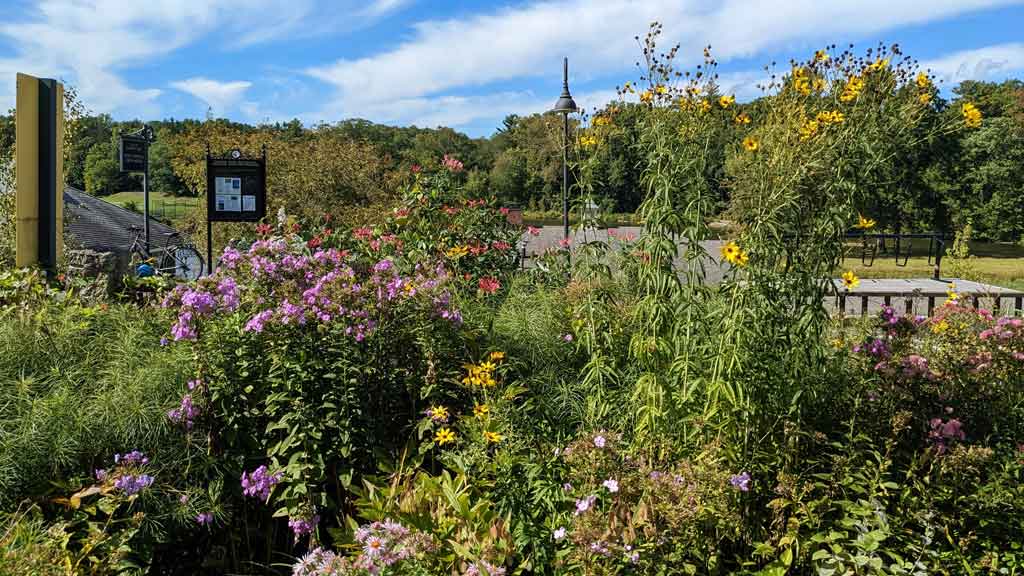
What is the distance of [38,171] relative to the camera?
5520 mm

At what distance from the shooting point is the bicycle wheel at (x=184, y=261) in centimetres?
1098

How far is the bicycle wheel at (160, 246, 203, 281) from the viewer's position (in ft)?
36.0

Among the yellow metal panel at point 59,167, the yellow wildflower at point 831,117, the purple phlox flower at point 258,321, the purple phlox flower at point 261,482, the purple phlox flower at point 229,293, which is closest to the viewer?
the yellow wildflower at point 831,117

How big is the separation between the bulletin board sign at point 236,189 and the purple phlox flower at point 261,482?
215 inches

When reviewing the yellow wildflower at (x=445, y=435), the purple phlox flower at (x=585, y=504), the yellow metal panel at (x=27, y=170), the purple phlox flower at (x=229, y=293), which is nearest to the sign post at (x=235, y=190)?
the yellow metal panel at (x=27, y=170)

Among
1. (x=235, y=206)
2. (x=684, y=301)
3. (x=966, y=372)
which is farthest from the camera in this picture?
(x=235, y=206)

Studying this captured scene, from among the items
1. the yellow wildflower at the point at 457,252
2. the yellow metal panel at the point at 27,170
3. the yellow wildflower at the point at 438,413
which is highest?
the yellow metal panel at the point at 27,170

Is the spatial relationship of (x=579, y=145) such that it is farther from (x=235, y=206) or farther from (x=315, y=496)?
(x=235, y=206)

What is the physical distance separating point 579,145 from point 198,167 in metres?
11.9

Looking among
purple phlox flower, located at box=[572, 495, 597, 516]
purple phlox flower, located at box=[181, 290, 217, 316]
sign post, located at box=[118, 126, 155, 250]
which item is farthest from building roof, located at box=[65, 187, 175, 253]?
purple phlox flower, located at box=[572, 495, 597, 516]

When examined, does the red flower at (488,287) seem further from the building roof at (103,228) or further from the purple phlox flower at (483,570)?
the building roof at (103,228)

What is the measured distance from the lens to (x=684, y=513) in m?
2.21

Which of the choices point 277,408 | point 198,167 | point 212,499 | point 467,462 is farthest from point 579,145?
point 198,167

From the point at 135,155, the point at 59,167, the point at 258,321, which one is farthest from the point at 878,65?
the point at 135,155
